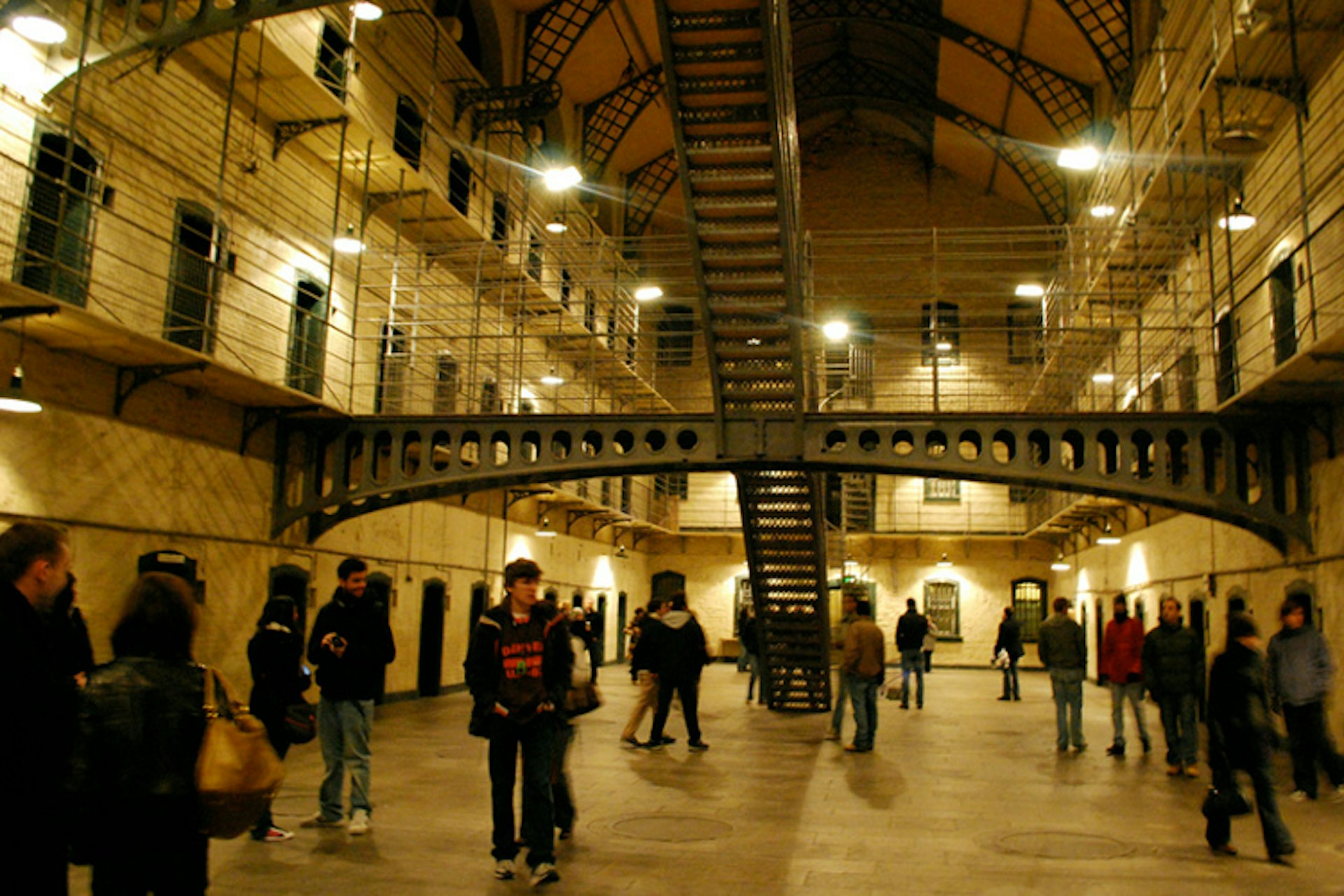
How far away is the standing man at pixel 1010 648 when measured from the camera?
18312mm

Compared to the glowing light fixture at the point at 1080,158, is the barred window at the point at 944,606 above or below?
below

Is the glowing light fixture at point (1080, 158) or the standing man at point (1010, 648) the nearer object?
the glowing light fixture at point (1080, 158)

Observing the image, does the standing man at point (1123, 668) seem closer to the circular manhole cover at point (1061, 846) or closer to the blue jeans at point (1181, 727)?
the blue jeans at point (1181, 727)

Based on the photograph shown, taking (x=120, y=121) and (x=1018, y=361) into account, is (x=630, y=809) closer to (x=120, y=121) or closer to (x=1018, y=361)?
(x=120, y=121)

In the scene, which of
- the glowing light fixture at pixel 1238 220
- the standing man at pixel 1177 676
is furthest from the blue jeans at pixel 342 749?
the glowing light fixture at pixel 1238 220

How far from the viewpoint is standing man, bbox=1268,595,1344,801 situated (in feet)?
23.7

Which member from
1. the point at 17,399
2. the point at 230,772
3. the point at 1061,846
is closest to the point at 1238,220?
the point at 1061,846

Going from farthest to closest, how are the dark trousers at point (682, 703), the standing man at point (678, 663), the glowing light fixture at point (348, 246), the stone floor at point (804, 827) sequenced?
1. the glowing light fixture at point (348, 246)
2. the dark trousers at point (682, 703)
3. the standing man at point (678, 663)
4. the stone floor at point (804, 827)

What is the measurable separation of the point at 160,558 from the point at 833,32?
20168 millimetres

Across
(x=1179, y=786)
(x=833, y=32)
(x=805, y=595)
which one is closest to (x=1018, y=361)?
(x=833, y=32)

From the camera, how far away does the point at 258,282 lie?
41.2 ft

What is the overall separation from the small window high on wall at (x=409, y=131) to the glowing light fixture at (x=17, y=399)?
766cm

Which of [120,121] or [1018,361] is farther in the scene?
[1018,361]

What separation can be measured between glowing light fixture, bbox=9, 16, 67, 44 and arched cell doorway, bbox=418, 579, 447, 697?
1014 centimetres
